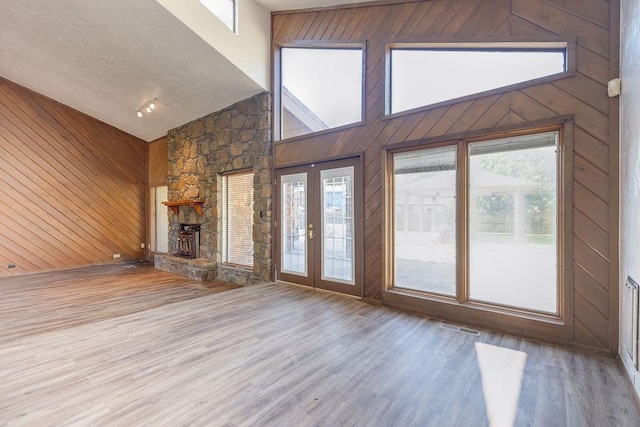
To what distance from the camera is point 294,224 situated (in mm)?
4852

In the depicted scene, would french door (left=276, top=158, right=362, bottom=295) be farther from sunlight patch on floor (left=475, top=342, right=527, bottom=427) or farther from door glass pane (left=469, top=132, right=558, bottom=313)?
sunlight patch on floor (left=475, top=342, right=527, bottom=427)

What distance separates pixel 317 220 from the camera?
4520mm

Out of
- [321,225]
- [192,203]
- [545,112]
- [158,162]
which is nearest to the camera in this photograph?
[545,112]

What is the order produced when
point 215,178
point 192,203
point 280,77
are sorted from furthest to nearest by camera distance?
1. point 192,203
2. point 215,178
3. point 280,77

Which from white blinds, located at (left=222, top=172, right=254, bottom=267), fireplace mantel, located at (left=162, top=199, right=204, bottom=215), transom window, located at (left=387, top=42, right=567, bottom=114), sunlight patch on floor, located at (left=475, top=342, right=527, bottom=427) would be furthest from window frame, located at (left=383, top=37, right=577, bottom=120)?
fireplace mantel, located at (left=162, top=199, right=204, bottom=215)

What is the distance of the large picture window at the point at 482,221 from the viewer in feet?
9.17

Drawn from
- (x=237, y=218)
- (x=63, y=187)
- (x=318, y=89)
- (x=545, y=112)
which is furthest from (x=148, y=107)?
(x=545, y=112)

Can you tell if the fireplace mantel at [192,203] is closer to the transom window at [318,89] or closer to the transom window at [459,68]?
the transom window at [318,89]

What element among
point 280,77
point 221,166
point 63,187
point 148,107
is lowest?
point 63,187

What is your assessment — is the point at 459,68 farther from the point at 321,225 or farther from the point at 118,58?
the point at 118,58

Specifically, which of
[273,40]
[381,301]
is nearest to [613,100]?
[381,301]

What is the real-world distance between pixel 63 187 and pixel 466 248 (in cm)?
837

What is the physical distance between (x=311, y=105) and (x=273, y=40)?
4.52 feet

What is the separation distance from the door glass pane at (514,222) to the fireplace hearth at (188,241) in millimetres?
5380
